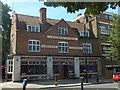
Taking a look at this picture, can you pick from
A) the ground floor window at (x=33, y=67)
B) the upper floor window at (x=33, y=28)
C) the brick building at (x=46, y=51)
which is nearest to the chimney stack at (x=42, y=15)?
the brick building at (x=46, y=51)

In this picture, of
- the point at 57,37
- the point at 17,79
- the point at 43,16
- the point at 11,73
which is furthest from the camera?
the point at 43,16

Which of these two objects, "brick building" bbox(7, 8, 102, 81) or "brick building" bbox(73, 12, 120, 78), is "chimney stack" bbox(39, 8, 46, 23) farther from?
"brick building" bbox(73, 12, 120, 78)

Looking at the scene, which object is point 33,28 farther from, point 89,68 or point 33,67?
point 89,68

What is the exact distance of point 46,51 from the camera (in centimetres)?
2691

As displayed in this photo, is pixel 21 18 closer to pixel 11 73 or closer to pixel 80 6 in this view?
pixel 11 73

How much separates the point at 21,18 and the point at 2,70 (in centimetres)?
1245

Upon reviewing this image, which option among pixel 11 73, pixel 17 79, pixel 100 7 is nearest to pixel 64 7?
pixel 100 7

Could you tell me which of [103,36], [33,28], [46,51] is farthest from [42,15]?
[103,36]

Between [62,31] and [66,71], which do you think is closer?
[66,71]

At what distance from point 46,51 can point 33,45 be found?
2.46 metres

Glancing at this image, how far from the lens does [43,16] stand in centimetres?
3022

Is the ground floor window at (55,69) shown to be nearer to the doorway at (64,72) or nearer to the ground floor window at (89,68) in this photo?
the doorway at (64,72)

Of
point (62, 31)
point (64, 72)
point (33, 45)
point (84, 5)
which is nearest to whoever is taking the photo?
point (84, 5)

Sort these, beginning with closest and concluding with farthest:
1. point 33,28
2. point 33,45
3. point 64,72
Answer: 1. point 33,45
2. point 33,28
3. point 64,72
